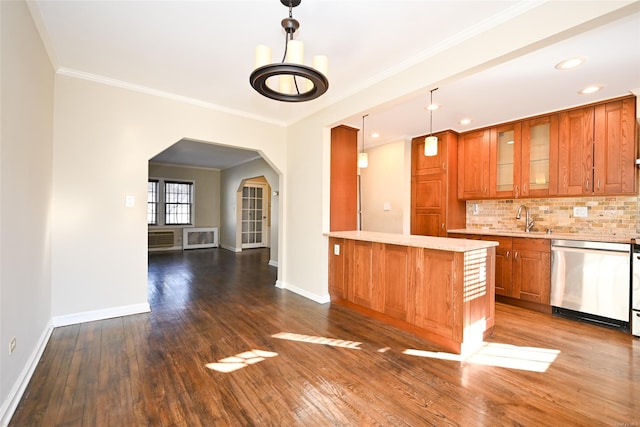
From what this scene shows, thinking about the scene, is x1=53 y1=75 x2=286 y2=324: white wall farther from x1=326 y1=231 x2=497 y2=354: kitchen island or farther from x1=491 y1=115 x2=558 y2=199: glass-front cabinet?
x1=491 y1=115 x2=558 y2=199: glass-front cabinet

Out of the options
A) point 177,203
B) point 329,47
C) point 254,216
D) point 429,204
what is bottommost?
point 254,216

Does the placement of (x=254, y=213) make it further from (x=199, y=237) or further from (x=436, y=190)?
(x=436, y=190)

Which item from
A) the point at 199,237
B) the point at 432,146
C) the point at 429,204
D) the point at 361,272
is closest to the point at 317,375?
the point at 361,272

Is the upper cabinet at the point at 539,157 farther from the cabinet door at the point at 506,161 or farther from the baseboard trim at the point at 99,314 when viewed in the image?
the baseboard trim at the point at 99,314

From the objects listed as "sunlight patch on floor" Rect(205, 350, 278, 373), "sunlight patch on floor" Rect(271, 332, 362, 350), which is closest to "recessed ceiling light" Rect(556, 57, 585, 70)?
"sunlight patch on floor" Rect(271, 332, 362, 350)

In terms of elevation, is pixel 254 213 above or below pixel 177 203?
below

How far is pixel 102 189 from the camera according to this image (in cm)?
317

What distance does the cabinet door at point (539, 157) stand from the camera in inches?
148

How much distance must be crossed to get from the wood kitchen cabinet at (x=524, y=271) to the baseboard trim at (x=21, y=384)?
4.73 m

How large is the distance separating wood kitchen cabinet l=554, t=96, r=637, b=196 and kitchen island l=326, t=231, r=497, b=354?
74.5 inches

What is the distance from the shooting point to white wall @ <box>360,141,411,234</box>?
204 inches

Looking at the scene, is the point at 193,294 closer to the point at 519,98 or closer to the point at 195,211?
the point at 519,98

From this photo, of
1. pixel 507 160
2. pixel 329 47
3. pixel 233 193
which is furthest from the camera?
pixel 233 193

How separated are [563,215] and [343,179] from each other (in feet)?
9.90
